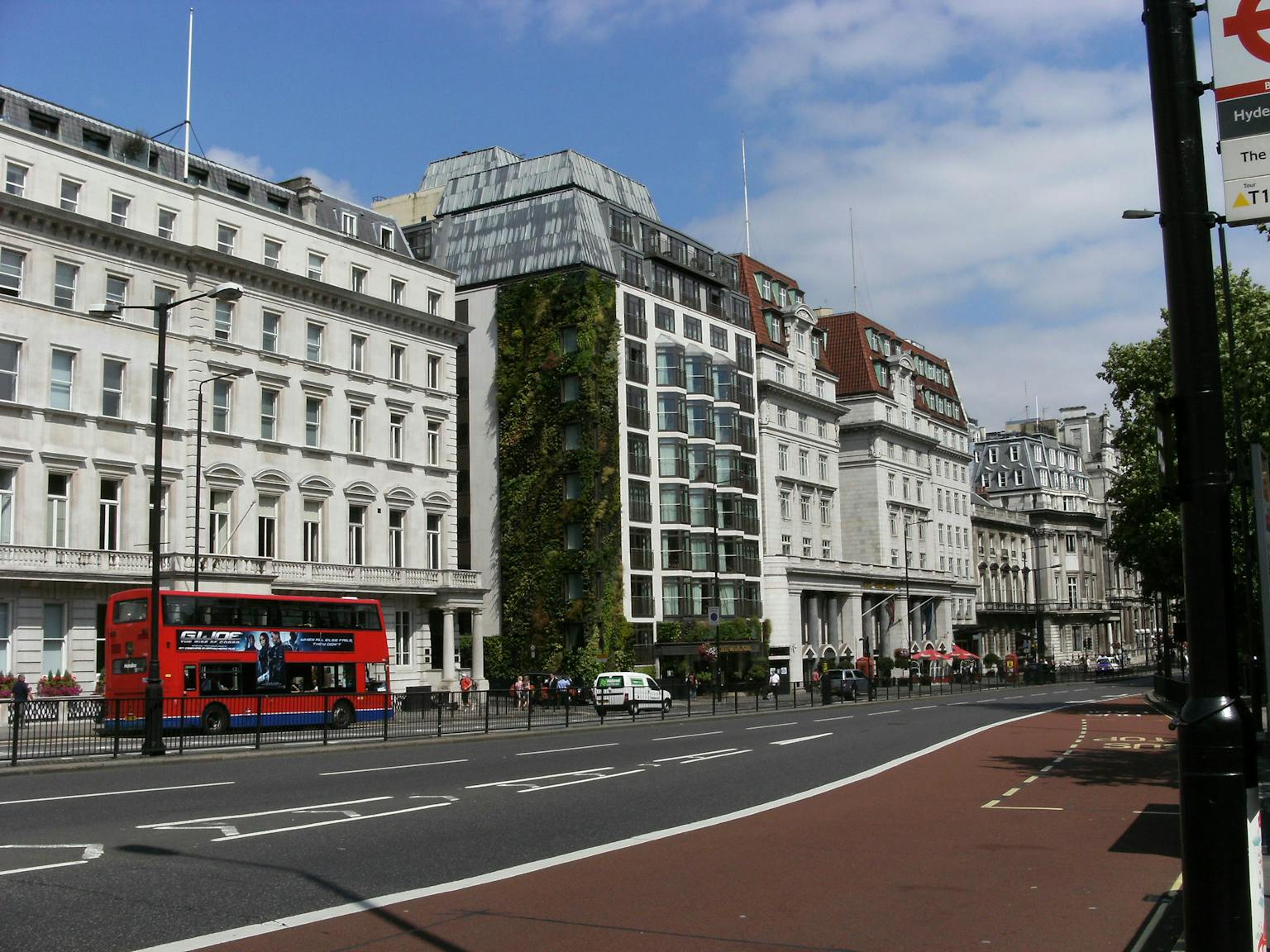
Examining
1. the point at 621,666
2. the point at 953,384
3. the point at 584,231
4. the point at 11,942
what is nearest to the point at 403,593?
the point at 621,666

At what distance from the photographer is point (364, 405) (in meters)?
55.9

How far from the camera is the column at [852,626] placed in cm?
8744

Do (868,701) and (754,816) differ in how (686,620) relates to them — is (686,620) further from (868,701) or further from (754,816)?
(754,816)

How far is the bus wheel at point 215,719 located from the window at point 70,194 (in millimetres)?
19767

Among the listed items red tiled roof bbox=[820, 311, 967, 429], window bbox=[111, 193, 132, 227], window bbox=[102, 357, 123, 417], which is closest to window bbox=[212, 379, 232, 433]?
window bbox=[102, 357, 123, 417]

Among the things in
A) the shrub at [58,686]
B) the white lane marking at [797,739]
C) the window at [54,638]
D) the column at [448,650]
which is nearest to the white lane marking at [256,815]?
the white lane marking at [797,739]

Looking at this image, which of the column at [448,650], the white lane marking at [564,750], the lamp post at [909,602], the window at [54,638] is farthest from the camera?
the lamp post at [909,602]

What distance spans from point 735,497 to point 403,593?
1012 inches

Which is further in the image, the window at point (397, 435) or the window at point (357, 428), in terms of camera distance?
the window at point (397, 435)

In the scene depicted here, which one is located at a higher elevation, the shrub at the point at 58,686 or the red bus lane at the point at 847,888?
the shrub at the point at 58,686

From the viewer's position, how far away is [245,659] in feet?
119

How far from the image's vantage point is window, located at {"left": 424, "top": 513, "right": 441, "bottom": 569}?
194 ft

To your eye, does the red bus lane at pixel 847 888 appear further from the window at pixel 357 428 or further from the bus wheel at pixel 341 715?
the window at pixel 357 428

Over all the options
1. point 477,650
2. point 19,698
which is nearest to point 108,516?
point 19,698
